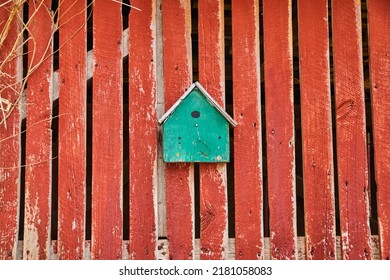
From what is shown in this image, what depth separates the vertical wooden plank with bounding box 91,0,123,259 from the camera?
9.70 feet

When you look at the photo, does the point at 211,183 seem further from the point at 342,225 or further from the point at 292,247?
the point at 342,225

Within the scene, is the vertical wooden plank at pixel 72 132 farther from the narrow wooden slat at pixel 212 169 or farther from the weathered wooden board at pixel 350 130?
the weathered wooden board at pixel 350 130

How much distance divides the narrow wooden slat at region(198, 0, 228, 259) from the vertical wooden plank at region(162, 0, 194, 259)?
0.07 meters

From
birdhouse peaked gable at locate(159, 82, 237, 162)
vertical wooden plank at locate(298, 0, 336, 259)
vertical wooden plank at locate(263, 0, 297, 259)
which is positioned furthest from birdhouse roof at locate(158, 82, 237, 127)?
vertical wooden plank at locate(298, 0, 336, 259)

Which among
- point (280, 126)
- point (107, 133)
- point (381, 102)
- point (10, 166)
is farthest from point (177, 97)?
point (381, 102)

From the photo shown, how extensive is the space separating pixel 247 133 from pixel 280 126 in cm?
19

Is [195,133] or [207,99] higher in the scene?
[207,99]

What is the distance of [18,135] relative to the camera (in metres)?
2.97

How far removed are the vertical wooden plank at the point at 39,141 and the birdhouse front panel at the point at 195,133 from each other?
0.68 meters

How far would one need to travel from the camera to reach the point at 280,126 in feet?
10.0

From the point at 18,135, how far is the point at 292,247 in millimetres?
1654

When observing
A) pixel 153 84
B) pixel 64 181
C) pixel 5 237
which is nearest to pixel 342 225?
pixel 153 84

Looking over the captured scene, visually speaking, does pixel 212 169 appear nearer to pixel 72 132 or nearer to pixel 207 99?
pixel 207 99

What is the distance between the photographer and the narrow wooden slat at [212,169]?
2.97 metres
